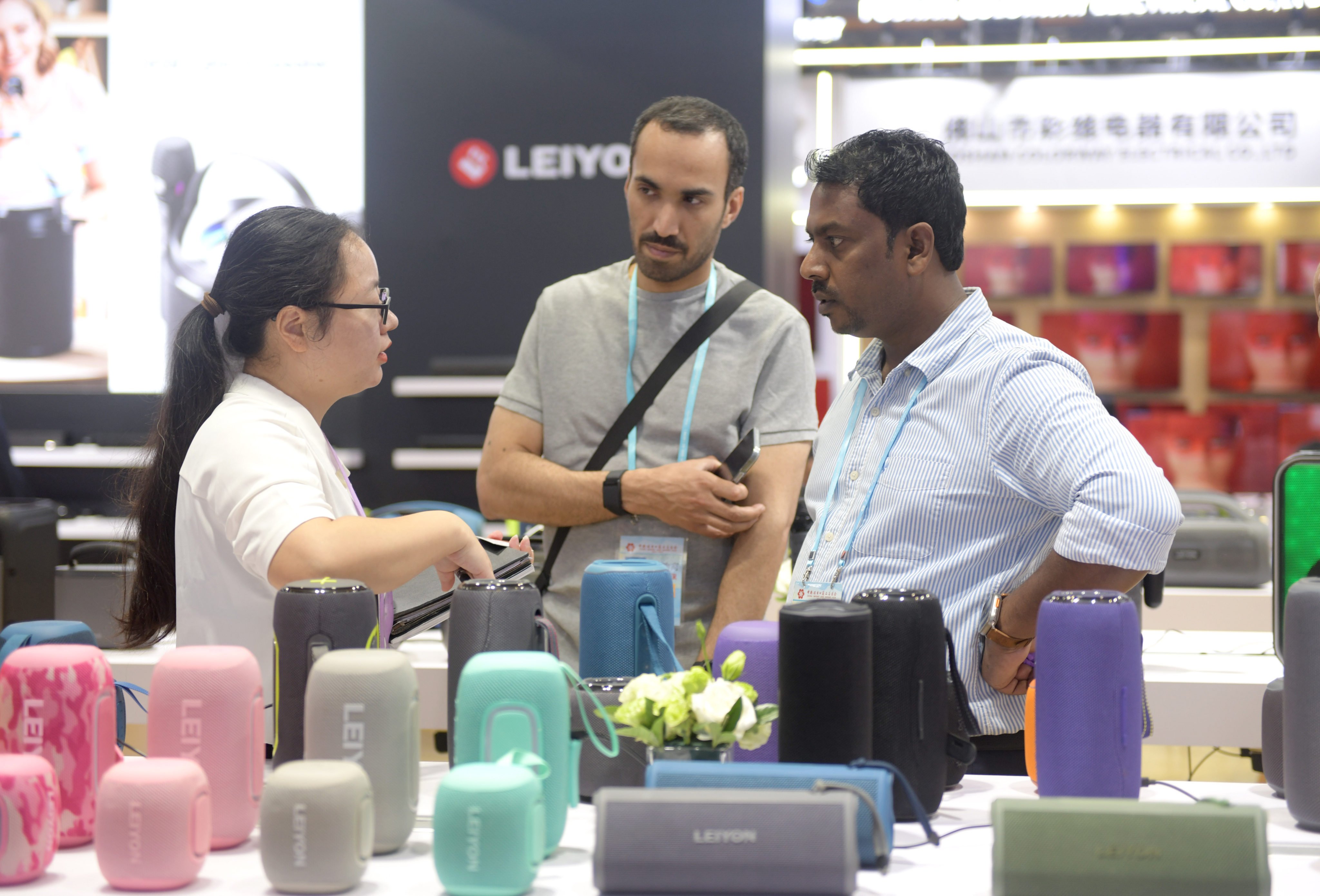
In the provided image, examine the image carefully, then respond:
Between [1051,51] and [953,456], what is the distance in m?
4.30

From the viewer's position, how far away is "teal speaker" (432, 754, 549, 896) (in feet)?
3.58

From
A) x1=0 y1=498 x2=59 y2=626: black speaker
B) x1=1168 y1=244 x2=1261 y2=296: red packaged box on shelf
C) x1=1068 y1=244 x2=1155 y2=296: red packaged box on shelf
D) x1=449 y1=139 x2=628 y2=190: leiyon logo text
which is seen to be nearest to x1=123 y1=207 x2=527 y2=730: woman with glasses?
x1=0 y1=498 x2=59 y2=626: black speaker

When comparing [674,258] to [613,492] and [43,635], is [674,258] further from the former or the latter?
[43,635]

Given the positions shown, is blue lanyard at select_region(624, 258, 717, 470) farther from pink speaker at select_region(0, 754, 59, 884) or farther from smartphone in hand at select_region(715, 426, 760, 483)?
pink speaker at select_region(0, 754, 59, 884)

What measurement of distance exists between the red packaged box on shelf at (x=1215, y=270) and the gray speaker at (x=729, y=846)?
496cm

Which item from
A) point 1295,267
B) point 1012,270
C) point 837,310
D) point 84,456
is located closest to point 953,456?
point 837,310

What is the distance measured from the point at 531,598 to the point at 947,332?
76 cm

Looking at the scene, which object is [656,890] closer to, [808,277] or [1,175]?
[808,277]

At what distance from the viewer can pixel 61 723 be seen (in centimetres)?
128

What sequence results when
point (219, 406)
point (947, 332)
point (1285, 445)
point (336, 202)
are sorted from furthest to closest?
1. point (1285, 445)
2. point (336, 202)
3. point (947, 332)
4. point (219, 406)

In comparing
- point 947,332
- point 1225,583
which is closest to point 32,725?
point 947,332

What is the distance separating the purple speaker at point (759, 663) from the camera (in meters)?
1.40

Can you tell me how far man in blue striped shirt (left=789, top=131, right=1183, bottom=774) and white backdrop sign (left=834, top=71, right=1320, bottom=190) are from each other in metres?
3.83

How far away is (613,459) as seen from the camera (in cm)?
237
